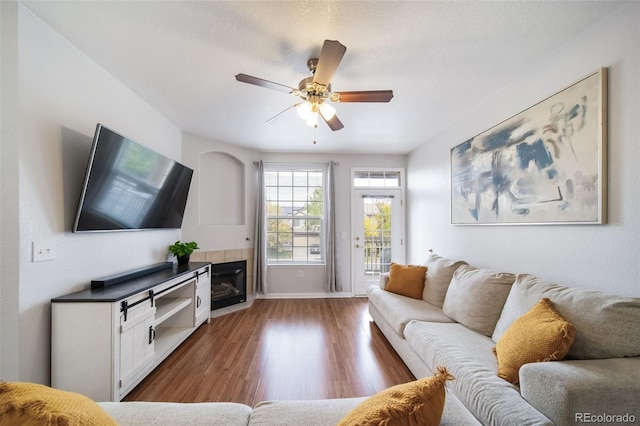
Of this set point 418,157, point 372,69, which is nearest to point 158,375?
point 372,69

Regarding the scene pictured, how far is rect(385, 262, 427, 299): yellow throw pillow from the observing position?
296cm

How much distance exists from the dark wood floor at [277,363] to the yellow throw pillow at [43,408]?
1330 mm

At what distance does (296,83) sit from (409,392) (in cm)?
239

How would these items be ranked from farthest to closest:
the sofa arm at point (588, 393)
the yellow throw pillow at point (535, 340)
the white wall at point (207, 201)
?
the white wall at point (207, 201) < the yellow throw pillow at point (535, 340) < the sofa arm at point (588, 393)

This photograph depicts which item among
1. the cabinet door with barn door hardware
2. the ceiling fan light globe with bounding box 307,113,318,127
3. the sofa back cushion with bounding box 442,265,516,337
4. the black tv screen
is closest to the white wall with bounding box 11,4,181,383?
the black tv screen

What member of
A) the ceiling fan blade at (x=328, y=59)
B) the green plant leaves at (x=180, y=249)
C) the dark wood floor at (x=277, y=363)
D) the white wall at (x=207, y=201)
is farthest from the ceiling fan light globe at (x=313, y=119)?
the white wall at (x=207, y=201)

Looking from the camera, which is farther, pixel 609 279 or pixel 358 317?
pixel 358 317

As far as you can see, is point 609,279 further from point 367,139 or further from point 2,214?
point 2,214

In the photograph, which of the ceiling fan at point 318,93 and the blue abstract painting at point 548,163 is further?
the ceiling fan at point 318,93

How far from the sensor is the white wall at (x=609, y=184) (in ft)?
4.74

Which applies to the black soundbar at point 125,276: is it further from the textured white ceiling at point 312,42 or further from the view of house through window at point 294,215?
the view of house through window at point 294,215

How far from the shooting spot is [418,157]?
423 cm

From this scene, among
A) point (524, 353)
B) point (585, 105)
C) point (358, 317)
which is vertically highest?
point (585, 105)

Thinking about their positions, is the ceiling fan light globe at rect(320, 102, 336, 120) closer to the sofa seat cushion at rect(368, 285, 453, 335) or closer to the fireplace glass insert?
the sofa seat cushion at rect(368, 285, 453, 335)
